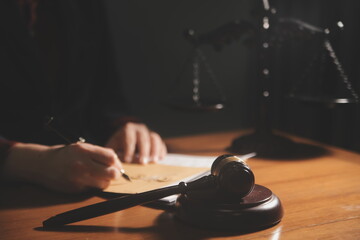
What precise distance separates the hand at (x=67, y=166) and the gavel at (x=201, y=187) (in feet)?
0.51

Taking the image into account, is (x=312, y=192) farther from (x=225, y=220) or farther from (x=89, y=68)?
(x=89, y=68)

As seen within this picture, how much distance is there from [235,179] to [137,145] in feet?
1.79

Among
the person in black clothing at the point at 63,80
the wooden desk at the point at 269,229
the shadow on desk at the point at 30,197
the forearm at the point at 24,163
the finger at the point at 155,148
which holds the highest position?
the person in black clothing at the point at 63,80

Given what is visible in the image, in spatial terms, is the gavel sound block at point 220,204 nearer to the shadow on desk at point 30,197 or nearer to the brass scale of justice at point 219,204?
the brass scale of justice at point 219,204

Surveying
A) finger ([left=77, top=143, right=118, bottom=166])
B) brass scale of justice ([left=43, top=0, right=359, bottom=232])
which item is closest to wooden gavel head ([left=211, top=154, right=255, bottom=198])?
brass scale of justice ([left=43, top=0, right=359, bottom=232])

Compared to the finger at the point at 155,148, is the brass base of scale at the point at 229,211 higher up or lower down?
lower down

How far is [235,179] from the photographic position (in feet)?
2.24

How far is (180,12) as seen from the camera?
1872mm

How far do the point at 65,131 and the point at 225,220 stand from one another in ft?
1.38

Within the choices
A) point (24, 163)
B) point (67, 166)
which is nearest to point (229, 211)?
point (67, 166)

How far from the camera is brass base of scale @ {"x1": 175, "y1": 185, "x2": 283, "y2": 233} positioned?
0.68 m

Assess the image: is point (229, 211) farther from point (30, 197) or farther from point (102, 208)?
point (30, 197)

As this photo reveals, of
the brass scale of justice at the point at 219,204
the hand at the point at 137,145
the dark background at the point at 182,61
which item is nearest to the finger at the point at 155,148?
the hand at the point at 137,145

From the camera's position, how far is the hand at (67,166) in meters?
0.86
